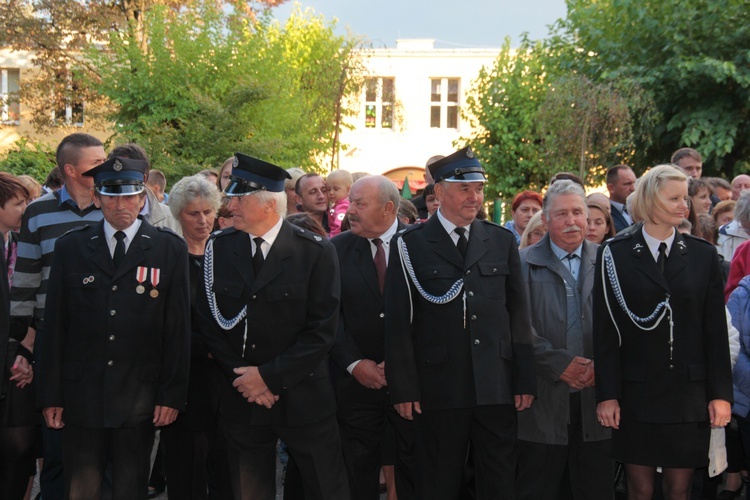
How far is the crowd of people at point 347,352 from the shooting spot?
4.54m

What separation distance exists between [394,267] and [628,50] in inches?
677

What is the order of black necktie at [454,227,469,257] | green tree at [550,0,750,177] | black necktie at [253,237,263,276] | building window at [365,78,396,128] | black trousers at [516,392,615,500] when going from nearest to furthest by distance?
1. black necktie at [253,237,263,276]
2. black necktie at [454,227,469,257]
3. black trousers at [516,392,615,500]
4. green tree at [550,0,750,177]
5. building window at [365,78,396,128]

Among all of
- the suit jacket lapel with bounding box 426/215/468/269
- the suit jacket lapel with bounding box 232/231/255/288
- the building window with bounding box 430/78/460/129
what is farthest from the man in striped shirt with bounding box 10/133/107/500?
the building window with bounding box 430/78/460/129

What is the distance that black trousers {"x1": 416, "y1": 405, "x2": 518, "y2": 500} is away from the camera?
4.71 metres

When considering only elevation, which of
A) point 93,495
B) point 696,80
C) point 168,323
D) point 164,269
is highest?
point 696,80

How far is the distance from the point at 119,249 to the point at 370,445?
198 cm

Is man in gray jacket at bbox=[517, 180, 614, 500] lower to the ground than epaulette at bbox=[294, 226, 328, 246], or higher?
lower

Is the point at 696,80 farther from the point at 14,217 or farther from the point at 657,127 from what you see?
the point at 14,217

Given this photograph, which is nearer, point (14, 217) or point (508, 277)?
point (508, 277)

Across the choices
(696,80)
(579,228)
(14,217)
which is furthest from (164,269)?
(696,80)

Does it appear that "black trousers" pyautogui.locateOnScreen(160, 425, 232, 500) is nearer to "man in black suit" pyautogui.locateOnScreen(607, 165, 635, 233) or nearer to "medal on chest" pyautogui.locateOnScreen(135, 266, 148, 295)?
"medal on chest" pyautogui.locateOnScreen(135, 266, 148, 295)

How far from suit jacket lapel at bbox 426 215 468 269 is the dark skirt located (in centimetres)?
133

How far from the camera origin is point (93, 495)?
453cm

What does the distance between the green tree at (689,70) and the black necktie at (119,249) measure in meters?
14.8
